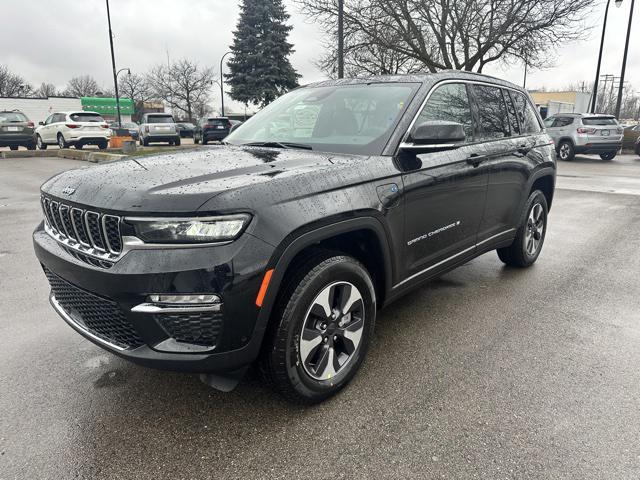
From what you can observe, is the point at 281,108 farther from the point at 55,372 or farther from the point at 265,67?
the point at 265,67

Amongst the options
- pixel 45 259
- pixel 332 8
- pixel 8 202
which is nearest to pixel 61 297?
pixel 45 259

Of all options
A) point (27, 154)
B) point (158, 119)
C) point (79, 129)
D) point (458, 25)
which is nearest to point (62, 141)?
point (79, 129)

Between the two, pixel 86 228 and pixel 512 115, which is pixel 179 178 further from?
pixel 512 115

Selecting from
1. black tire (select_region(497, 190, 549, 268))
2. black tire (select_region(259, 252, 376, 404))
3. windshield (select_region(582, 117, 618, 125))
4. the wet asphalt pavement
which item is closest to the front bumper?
black tire (select_region(259, 252, 376, 404))

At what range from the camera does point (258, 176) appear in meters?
2.23

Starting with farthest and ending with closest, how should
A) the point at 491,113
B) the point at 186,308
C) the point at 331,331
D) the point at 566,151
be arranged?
the point at 566,151, the point at 491,113, the point at 331,331, the point at 186,308

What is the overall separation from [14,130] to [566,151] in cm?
2230

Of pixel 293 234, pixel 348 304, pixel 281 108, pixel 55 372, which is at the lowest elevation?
pixel 55 372

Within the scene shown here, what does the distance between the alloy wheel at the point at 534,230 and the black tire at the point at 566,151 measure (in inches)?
592

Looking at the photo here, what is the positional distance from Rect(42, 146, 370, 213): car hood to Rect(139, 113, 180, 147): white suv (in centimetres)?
2185

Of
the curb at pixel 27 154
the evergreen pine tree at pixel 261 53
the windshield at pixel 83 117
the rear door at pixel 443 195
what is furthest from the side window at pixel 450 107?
the evergreen pine tree at pixel 261 53

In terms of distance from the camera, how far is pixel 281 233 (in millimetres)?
2080

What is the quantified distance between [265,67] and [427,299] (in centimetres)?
3545

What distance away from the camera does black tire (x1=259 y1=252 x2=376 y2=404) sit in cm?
221
